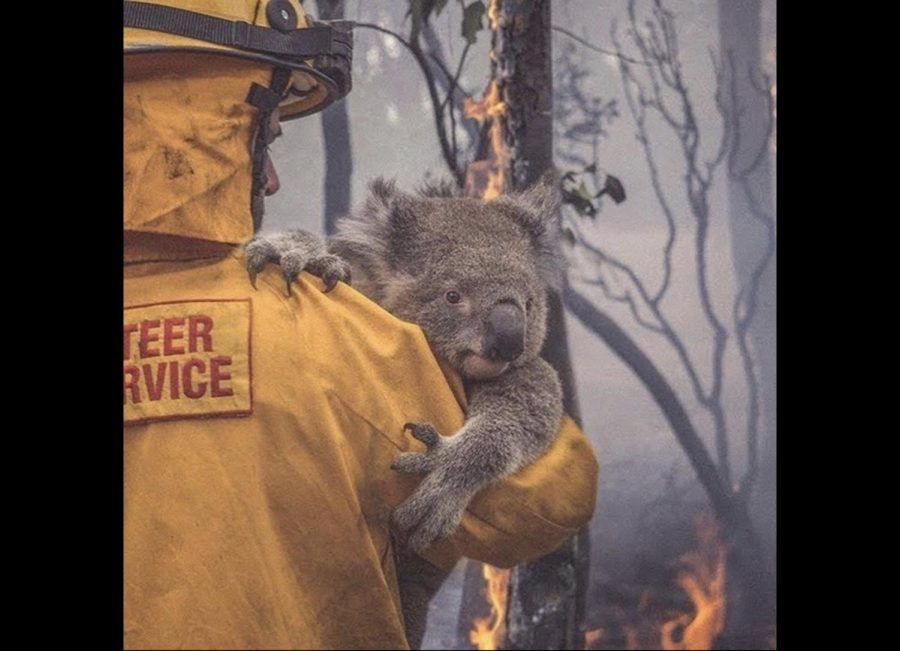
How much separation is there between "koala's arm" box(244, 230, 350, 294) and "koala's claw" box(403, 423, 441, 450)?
372 millimetres

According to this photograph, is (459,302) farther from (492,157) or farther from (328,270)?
(492,157)

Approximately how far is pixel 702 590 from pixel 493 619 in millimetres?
574

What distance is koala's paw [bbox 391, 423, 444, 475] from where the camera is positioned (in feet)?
7.56

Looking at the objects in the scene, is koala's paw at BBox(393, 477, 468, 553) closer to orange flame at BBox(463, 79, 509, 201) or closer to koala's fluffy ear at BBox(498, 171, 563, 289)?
koala's fluffy ear at BBox(498, 171, 563, 289)

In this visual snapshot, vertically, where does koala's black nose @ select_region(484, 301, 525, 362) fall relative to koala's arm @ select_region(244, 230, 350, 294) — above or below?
below

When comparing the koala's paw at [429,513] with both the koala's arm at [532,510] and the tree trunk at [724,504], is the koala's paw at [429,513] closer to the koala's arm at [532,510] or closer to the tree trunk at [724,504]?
the koala's arm at [532,510]

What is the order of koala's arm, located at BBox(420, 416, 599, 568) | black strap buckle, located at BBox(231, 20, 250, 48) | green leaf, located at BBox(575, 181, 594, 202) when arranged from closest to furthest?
1. black strap buckle, located at BBox(231, 20, 250, 48)
2. koala's arm, located at BBox(420, 416, 599, 568)
3. green leaf, located at BBox(575, 181, 594, 202)

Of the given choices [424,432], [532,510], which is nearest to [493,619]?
[532,510]

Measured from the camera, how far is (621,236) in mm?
A: 2695

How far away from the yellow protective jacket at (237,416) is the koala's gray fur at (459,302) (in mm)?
53

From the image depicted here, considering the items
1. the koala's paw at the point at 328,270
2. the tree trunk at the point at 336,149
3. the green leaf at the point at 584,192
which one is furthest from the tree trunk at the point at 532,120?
the koala's paw at the point at 328,270

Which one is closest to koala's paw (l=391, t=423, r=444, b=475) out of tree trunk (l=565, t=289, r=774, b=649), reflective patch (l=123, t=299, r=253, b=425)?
reflective patch (l=123, t=299, r=253, b=425)
